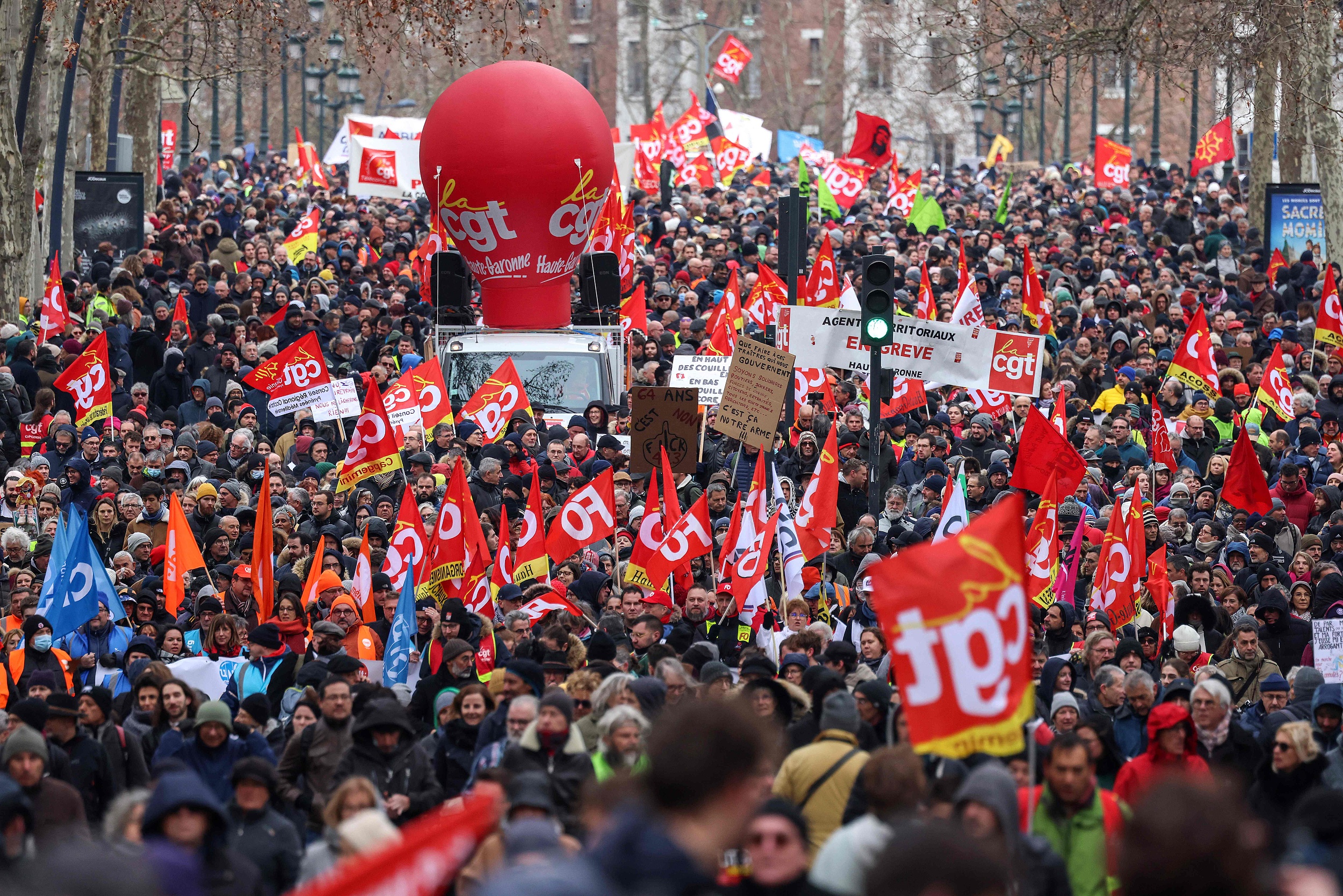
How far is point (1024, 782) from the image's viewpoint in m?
6.85

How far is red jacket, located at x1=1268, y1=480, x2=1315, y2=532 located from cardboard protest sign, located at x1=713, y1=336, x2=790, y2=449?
3545 mm

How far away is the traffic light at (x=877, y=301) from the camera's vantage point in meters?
13.2

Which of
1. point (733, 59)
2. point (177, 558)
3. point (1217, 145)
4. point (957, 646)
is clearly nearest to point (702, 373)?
point (177, 558)

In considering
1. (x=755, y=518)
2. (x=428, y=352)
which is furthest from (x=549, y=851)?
(x=428, y=352)

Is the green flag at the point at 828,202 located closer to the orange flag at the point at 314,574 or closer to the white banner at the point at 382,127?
the white banner at the point at 382,127

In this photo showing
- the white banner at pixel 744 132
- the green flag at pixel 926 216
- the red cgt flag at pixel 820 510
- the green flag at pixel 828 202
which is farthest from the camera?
the white banner at pixel 744 132

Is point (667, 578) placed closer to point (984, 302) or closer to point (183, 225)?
point (984, 302)

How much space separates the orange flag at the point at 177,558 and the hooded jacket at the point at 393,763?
3897 millimetres

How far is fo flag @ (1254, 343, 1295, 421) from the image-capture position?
1617 centimetres

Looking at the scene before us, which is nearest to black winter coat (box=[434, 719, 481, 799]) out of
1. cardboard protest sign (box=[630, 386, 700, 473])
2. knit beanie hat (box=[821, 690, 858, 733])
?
knit beanie hat (box=[821, 690, 858, 733])

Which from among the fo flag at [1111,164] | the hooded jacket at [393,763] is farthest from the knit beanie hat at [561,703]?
the fo flag at [1111,164]

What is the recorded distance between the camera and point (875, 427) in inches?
518

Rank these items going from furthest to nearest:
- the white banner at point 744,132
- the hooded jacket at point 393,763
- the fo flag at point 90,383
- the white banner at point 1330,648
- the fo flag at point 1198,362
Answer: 1. the white banner at point 744,132
2. the fo flag at point 1198,362
3. the fo flag at point 90,383
4. the white banner at point 1330,648
5. the hooded jacket at point 393,763

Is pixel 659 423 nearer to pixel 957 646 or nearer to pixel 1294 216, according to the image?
pixel 957 646
